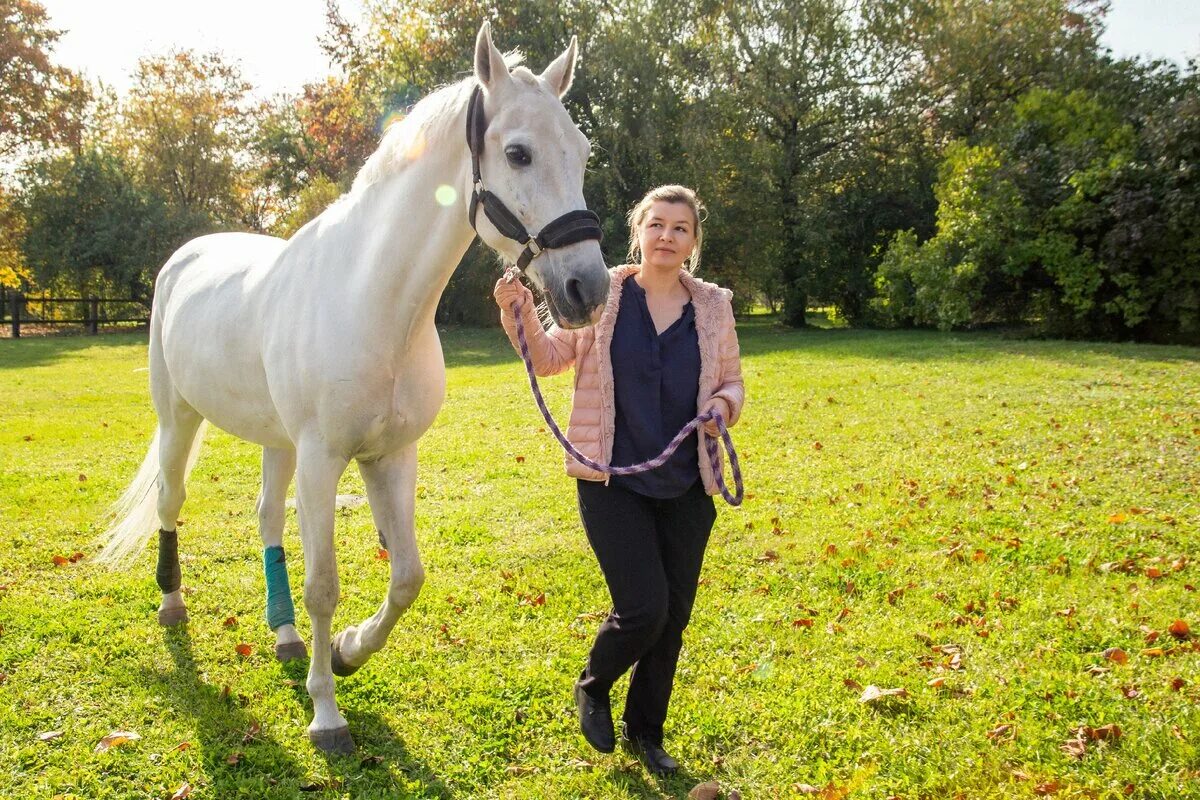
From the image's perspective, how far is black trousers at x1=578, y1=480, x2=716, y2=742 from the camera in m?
2.59

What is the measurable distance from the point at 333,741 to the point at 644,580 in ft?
4.61

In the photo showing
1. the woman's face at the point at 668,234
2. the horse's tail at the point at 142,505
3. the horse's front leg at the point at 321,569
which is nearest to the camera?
the woman's face at the point at 668,234

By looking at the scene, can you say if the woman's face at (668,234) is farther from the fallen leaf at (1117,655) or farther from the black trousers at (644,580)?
the fallen leaf at (1117,655)

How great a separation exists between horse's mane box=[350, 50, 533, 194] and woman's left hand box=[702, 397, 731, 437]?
121 cm

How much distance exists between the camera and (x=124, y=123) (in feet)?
101

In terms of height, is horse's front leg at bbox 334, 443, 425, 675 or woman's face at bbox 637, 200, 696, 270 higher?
woman's face at bbox 637, 200, 696, 270

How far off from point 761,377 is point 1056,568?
833 cm

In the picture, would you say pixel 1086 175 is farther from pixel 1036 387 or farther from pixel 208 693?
pixel 208 693

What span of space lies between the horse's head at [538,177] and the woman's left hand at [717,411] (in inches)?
23.9

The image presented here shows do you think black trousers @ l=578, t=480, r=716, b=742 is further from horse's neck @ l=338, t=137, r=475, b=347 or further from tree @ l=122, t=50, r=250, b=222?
tree @ l=122, t=50, r=250, b=222

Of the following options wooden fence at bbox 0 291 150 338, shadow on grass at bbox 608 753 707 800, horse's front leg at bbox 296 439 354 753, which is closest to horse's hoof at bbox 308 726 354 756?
horse's front leg at bbox 296 439 354 753

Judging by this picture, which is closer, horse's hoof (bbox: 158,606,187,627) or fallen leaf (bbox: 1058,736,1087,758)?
fallen leaf (bbox: 1058,736,1087,758)

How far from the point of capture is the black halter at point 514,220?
7.58 feet

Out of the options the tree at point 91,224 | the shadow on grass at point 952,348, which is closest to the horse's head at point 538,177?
the shadow on grass at point 952,348
